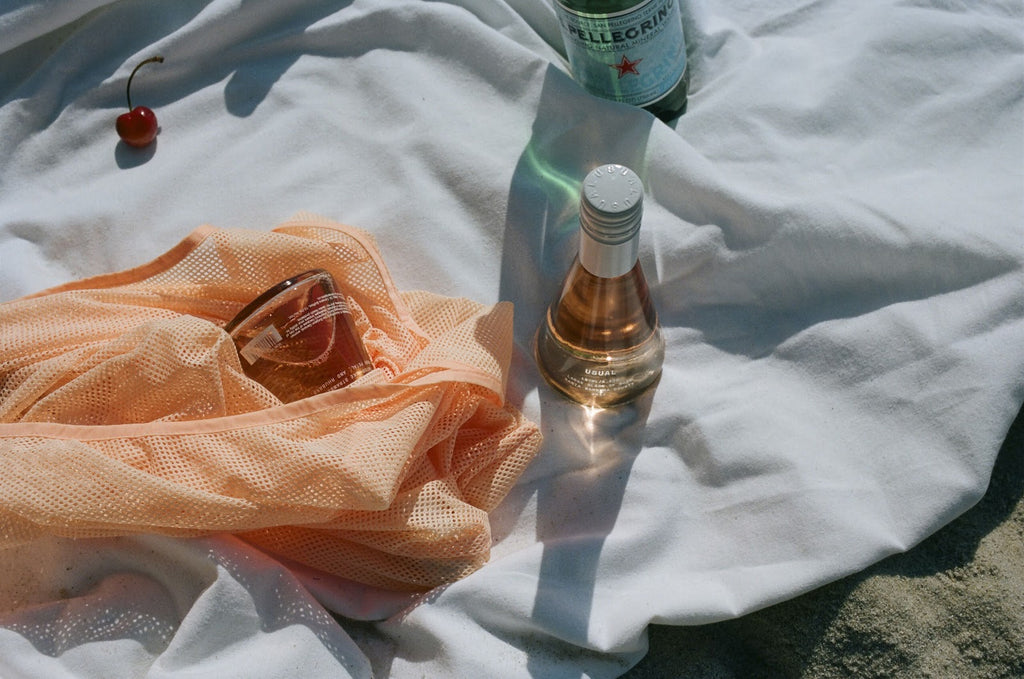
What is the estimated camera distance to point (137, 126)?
101 centimetres

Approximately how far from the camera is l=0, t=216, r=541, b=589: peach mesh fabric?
0.75 m

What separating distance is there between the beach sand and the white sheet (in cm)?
4

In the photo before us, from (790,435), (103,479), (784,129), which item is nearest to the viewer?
(103,479)

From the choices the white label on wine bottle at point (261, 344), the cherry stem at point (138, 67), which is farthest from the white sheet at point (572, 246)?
the white label on wine bottle at point (261, 344)

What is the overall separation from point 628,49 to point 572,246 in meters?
0.20

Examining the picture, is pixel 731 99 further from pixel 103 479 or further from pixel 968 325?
pixel 103 479

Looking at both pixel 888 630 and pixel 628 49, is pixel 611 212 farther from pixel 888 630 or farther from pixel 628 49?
pixel 888 630

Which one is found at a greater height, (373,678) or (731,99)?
(731,99)

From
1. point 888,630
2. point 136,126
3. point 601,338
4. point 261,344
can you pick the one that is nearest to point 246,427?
point 261,344

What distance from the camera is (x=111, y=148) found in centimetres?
104

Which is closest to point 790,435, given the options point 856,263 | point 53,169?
point 856,263

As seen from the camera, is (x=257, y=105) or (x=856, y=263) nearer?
(x=856, y=263)

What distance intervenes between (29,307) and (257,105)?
356mm

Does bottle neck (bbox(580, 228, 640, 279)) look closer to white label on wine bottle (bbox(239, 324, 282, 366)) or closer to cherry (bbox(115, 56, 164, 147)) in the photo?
white label on wine bottle (bbox(239, 324, 282, 366))
